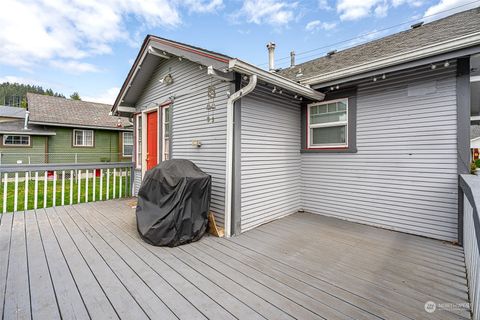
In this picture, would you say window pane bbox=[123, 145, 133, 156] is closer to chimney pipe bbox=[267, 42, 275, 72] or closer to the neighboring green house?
the neighboring green house

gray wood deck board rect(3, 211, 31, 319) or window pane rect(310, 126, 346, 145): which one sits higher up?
window pane rect(310, 126, 346, 145)

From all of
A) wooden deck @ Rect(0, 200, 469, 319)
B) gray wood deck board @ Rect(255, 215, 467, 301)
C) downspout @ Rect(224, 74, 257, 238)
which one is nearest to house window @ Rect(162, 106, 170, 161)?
wooden deck @ Rect(0, 200, 469, 319)

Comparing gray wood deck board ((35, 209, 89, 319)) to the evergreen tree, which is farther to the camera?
the evergreen tree

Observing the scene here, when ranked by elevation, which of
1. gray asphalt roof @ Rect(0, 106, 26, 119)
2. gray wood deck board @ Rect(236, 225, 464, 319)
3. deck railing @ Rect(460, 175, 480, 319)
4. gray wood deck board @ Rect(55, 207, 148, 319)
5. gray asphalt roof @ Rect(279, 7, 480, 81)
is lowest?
gray wood deck board @ Rect(236, 225, 464, 319)

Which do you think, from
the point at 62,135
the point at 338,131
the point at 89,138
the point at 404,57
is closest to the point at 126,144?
the point at 89,138

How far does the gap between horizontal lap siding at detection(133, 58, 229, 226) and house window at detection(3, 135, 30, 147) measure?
986cm

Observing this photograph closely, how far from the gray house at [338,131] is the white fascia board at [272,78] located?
2 centimetres

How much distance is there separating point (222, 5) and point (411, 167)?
23.5 feet

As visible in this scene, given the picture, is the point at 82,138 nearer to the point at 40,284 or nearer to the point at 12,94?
the point at 40,284

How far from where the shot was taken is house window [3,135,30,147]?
34.2 feet

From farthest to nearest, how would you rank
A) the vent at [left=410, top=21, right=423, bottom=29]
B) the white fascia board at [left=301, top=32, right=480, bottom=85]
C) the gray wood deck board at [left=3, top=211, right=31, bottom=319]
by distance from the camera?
1. the vent at [left=410, top=21, right=423, bottom=29]
2. the white fascia board at [left=301, top=32, right=480, bottom=85]
3. the gray wood deck board at [left=3, top=211, right=31, bottom=319]

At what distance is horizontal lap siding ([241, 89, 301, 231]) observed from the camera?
367 centimetres

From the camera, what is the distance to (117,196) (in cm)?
602

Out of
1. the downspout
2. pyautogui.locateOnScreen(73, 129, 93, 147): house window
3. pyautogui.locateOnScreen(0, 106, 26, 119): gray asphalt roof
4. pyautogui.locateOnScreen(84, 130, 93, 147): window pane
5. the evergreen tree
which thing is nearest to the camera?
the downspout
